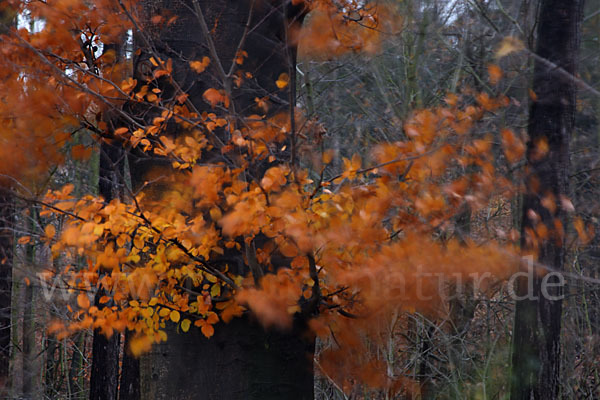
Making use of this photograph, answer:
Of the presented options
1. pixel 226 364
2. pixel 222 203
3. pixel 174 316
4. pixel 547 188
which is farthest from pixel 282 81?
pixel 547 188

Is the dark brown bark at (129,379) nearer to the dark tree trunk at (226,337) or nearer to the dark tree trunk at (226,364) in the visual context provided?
the dark tree trunk at (226,337)

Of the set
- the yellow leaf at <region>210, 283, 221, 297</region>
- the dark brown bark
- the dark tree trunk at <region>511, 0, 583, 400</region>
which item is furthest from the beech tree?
the dark brown bark

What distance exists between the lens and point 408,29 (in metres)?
10.2

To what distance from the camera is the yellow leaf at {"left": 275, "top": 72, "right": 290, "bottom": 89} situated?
12.6 ft

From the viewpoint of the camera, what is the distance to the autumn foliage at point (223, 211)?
3.55 metres

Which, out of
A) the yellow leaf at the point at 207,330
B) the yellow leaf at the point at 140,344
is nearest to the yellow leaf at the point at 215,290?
the yellow leaf at the point at 207,330

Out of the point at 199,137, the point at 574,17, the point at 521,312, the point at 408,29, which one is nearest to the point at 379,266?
the point at 199,137

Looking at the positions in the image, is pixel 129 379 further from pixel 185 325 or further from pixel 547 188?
pixel 547 188

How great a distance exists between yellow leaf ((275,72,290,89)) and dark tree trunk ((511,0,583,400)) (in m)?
2.57

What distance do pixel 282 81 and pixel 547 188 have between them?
9.57ft

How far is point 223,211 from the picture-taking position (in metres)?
3.90

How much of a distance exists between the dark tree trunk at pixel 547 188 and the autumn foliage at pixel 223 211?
125 cm

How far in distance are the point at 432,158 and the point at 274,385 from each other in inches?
75.1

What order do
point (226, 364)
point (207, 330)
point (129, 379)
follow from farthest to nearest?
point (129, 379)
point (226, 364)
point (207, 330)
